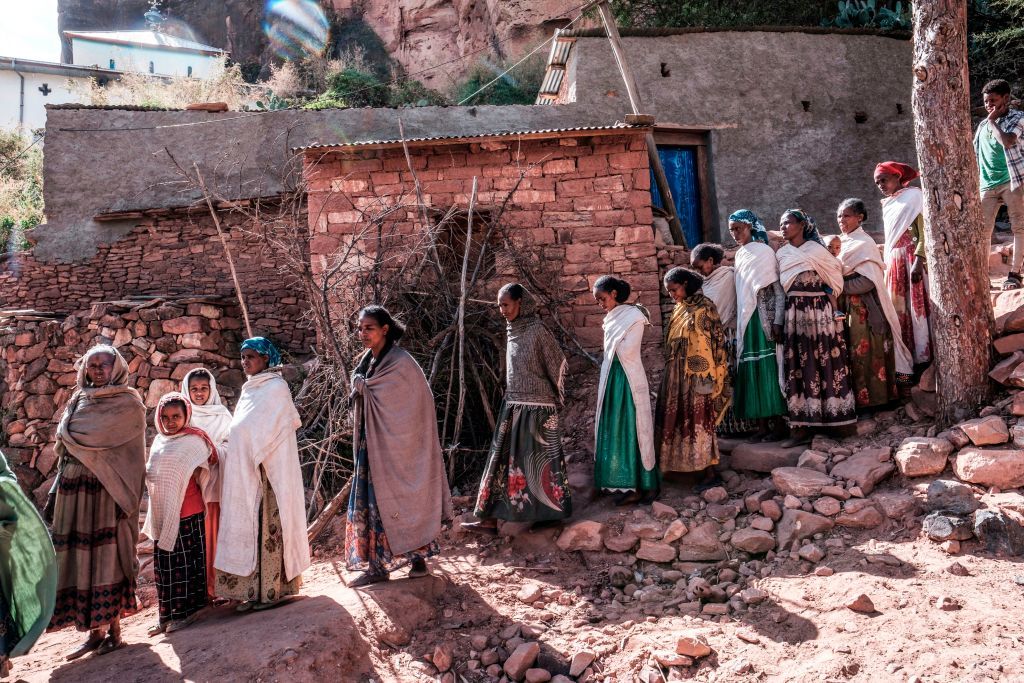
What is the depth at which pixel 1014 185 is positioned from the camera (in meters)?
5.24

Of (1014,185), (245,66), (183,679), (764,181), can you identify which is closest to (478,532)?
(183,679)

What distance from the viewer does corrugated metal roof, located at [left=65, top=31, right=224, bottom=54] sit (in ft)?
84.7

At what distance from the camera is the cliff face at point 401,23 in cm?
1633

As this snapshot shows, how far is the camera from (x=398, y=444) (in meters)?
3.97

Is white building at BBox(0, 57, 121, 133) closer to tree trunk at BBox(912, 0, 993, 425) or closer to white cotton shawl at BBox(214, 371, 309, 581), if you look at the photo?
white cotton shawl at BBox(214, 371, 309, 581)

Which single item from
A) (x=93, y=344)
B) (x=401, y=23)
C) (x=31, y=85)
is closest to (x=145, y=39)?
(x=31, y=85)

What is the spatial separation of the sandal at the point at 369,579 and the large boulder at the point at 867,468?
8.78ft

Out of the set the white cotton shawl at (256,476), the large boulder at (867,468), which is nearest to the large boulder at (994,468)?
the large boulder at (867,468)

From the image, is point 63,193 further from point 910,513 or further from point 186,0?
point 186,0

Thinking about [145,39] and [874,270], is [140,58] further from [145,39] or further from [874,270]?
[874,270]

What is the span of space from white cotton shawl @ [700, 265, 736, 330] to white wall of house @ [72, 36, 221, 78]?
2405 cm

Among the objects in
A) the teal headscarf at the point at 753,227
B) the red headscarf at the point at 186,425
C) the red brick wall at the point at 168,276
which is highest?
the red brick wall at the point at 168,276

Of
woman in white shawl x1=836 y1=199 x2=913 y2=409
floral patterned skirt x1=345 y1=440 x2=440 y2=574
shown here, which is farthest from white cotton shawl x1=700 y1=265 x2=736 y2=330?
floral patterned skirt x1=345 y1=440 x2=440 y2=574

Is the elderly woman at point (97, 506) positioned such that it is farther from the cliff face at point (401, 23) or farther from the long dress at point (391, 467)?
the cliff face at point (401, 23)
